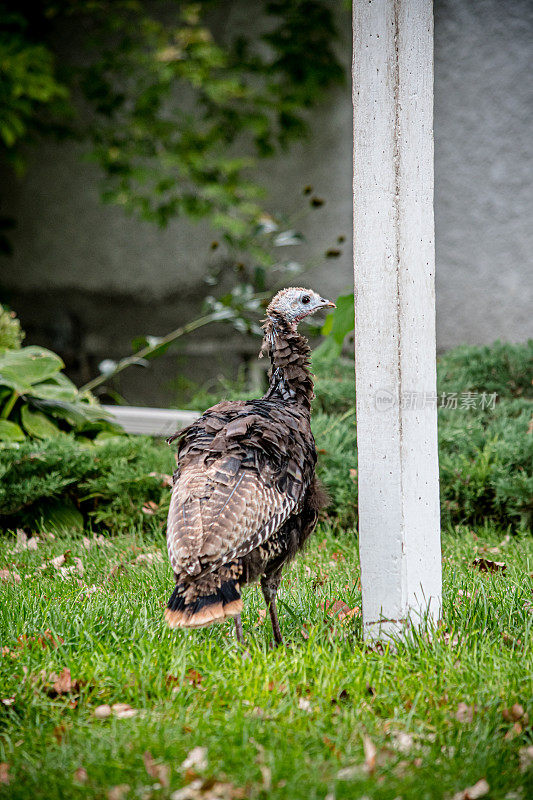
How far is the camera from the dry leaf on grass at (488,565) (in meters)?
3.37

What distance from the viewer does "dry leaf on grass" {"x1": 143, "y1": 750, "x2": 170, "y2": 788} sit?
180 cm

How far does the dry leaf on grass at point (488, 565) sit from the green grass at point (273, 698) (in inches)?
10.3

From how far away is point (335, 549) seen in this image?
388 centimetres

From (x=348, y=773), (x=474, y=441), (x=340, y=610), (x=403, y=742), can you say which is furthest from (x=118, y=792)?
(x=474, y=441)

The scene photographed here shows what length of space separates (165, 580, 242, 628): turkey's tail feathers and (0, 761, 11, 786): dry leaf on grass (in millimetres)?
563

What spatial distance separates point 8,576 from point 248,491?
63.7 inches

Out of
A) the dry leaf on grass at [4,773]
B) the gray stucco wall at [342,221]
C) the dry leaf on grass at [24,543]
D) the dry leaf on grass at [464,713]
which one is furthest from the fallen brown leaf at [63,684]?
the gray stucco wall at [342,221]

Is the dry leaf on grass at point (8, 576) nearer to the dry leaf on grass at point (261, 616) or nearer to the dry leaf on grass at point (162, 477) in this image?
the dry leaf on grass at point (162, 477)

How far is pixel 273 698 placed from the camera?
2180 mm

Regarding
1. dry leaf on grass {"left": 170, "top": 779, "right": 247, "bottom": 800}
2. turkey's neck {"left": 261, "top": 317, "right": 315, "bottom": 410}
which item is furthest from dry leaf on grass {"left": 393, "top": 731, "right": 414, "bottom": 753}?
turkey's neck {"left": 261, "top": 317, "right": 315, "bottom": 410}

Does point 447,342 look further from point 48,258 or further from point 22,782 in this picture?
point 22,782

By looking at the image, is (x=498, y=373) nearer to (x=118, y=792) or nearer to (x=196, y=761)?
(x=196, y=761)

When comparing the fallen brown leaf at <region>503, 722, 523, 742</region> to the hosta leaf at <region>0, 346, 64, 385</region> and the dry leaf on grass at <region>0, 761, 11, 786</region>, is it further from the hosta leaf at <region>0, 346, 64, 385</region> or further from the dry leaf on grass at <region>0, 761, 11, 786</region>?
the hosta leaf at <region>0, 346, 64, 385</region>

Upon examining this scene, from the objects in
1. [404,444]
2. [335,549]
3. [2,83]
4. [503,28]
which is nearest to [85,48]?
[2,83]
